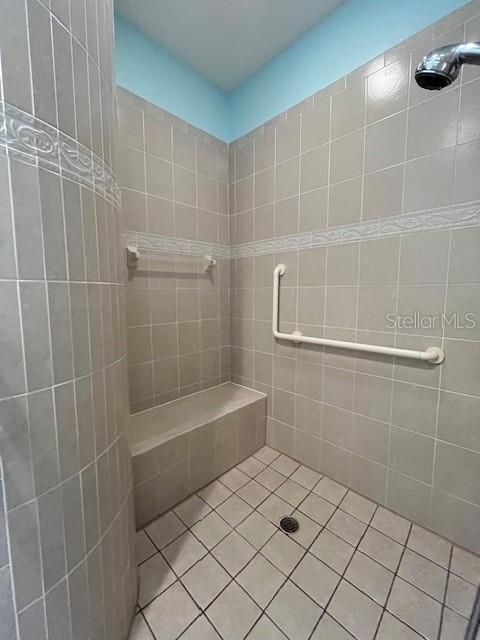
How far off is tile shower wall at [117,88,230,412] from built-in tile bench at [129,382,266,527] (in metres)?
0.17

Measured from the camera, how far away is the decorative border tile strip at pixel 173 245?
144cm

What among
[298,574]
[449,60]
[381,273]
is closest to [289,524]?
[298,574]

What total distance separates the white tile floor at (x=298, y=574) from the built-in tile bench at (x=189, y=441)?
111mm

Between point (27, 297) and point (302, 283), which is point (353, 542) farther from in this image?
point (27, 297)

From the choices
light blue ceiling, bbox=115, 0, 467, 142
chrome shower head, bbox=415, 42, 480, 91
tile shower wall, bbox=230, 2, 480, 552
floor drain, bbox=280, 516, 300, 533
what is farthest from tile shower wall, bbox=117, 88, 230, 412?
chrome shower head, bbox=415, 42, 480, 91

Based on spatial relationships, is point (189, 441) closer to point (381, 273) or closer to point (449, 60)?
point (381, 273)

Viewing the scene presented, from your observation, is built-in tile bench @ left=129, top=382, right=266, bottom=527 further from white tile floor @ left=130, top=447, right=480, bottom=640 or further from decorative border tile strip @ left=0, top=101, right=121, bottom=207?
decorative border tile strip @ left=0, top=101, right=121, bottom=207

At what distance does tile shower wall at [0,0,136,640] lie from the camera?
0.48 meters

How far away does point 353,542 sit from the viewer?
1.11 m

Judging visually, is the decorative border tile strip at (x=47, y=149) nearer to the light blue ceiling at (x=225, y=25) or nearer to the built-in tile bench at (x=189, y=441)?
the built-in tile bench at (x=189, y=441)

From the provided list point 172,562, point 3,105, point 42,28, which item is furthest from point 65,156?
point 172,562

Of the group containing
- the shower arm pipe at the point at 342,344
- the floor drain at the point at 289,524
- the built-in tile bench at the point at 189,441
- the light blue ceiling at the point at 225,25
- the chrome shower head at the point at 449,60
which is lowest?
the floor drain at the point at 289,524

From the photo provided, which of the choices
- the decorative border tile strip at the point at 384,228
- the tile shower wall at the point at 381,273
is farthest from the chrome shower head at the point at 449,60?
the decorative border tile strip at the point at 384,228

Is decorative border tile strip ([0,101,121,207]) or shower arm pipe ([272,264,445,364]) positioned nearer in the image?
decorative border tile strip ([0,101,121,207])
